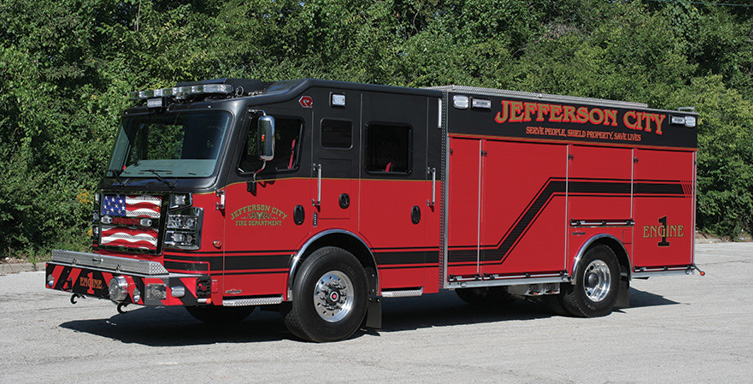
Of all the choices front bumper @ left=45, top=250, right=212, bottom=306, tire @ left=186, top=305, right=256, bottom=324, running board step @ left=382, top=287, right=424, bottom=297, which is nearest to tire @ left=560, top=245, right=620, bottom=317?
running board step @ left=382, top=287, right=424, bottom=297

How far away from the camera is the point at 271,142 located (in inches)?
360

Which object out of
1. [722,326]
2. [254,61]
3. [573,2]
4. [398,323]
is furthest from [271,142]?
[573,2]

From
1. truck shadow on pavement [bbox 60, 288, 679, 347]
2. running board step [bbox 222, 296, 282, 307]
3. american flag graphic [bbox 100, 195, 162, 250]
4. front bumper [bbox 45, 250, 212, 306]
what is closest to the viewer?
front bumper [bbox 45, 250, 212, 306]

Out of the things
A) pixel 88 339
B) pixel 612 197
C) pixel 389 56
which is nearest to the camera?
pixel 88 339

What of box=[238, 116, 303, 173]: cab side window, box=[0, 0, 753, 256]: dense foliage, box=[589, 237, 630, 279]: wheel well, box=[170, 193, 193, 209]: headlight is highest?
box=[0, 0, 753, 256]: dense foliage

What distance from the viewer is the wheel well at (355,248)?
9.96 meters

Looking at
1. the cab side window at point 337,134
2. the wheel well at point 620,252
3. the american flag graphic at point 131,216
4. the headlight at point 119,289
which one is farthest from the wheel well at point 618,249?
the headlight at point 119,289

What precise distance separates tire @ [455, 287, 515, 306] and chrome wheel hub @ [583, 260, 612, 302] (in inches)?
52.5

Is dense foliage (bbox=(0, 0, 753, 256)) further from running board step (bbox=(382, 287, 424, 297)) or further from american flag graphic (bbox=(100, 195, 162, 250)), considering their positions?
running board step (bbox=(382, 287, 424, 297))

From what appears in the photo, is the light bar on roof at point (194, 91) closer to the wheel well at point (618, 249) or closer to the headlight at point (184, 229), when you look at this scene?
the headlight at point (184, 229)

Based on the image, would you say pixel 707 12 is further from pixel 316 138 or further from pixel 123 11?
pixel 316 138

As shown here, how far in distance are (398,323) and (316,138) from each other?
3103mm

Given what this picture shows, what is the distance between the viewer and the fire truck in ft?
30.3

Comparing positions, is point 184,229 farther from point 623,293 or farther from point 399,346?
point 623,293
